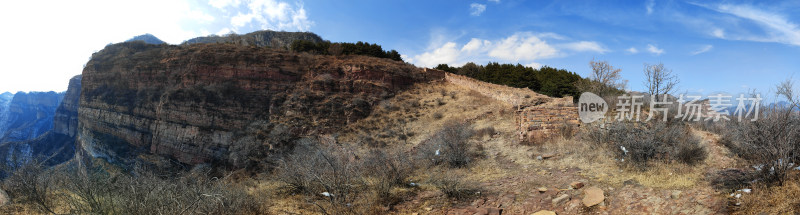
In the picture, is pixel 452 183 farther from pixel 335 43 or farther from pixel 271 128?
pixel 335 43

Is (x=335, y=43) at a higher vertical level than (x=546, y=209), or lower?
higher

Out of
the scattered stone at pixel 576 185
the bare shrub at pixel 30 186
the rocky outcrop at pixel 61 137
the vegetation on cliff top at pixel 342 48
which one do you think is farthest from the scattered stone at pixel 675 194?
the rocky outcrop at pixel 61 137

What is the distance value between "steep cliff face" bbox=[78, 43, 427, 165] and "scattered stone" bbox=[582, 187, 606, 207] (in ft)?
60.9

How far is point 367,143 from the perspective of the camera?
19016mm

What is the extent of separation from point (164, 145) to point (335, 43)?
18.4 m

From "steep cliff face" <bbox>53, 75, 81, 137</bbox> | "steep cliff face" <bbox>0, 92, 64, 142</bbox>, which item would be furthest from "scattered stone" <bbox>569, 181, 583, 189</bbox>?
"steep cliff face" <bbox>0, 92, 64, 142</bbox>

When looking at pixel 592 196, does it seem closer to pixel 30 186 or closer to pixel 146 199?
pixel 146 199

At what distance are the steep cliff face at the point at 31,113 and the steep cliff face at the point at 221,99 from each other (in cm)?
3821

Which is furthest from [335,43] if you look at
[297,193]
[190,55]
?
[297,193]

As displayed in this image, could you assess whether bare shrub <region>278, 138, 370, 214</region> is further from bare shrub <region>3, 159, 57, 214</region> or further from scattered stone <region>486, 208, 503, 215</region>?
bare shrub <region>3, 159, 57, 214</region>

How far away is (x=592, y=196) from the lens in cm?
461

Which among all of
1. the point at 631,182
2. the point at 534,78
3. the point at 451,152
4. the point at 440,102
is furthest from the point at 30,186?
Result: the point at 534,78

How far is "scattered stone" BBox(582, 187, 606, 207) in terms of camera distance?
4.45 metres

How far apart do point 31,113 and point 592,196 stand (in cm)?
8895
